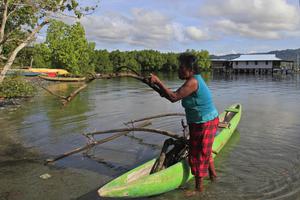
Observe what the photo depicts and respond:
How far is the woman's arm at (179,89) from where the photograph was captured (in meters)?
5.02

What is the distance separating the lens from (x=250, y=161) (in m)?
8.58

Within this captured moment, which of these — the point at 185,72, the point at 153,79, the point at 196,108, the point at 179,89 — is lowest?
the point at 196,108

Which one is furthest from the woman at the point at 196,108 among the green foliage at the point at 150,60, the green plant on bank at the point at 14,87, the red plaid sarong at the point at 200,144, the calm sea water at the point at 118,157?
the green foliage at the point at 150,60

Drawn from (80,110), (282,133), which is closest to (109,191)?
(282,133)

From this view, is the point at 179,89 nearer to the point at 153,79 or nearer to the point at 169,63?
the point at 153,79

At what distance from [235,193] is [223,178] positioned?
80 cm

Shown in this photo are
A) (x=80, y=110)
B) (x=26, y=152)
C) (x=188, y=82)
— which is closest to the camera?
(x=188, y=82)

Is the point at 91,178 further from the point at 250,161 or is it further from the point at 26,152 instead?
the point at 250,161

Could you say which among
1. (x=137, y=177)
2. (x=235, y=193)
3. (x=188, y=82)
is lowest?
(x=235, y=193)

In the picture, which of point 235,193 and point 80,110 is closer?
point 235,193

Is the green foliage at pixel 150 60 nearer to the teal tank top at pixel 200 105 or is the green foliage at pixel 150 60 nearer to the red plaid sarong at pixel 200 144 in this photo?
the red plaid sarong at pixel 200 144

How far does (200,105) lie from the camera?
17.9ft

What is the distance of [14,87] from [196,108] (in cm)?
1848

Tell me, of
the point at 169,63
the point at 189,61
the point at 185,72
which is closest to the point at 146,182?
the point at 185,72
